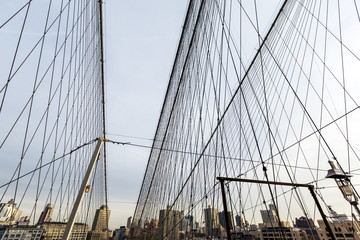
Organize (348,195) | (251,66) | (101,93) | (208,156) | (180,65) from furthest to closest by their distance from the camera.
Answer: (101,93)
(180,65)
(208,156)
(251,66)
(348,195)

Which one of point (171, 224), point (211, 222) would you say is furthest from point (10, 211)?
point (171, 224)

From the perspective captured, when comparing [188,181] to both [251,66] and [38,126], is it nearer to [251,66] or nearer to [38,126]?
[251,66]

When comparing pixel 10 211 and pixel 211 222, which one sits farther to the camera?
pixel 211 222

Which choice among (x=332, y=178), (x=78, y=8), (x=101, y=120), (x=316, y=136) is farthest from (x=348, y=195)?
(x=101, y=120)

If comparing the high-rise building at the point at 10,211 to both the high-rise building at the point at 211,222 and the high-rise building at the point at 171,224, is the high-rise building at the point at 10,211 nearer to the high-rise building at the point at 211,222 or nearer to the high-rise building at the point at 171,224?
the high-rise building at the point at 211,222

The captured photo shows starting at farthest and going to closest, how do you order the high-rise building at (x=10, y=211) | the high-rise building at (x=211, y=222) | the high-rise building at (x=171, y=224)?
1. the high-rise building at (x=171, y=224)
2. the high-rise building at (x=211, y=222)
3. the high-rise building at (x=10, y=211)

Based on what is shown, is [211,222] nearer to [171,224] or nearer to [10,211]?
[10,211]

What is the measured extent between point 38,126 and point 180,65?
22.2 feet

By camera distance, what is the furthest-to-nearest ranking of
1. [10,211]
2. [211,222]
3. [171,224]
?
[171,224], [211,222], [10,211]

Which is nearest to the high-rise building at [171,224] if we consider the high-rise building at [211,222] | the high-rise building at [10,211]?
the high-rise building at [211,222]

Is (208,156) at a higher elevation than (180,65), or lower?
lower

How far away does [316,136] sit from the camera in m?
5.08

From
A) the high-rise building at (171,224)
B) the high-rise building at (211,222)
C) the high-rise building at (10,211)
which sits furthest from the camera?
the high-rise building at (171,224)

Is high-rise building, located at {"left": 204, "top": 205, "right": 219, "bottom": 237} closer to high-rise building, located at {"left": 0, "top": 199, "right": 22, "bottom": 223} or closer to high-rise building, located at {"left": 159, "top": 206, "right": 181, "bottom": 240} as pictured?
high-rise building, located at {"left": 159, "top": 206, "right": 181, "bottom": 240}
